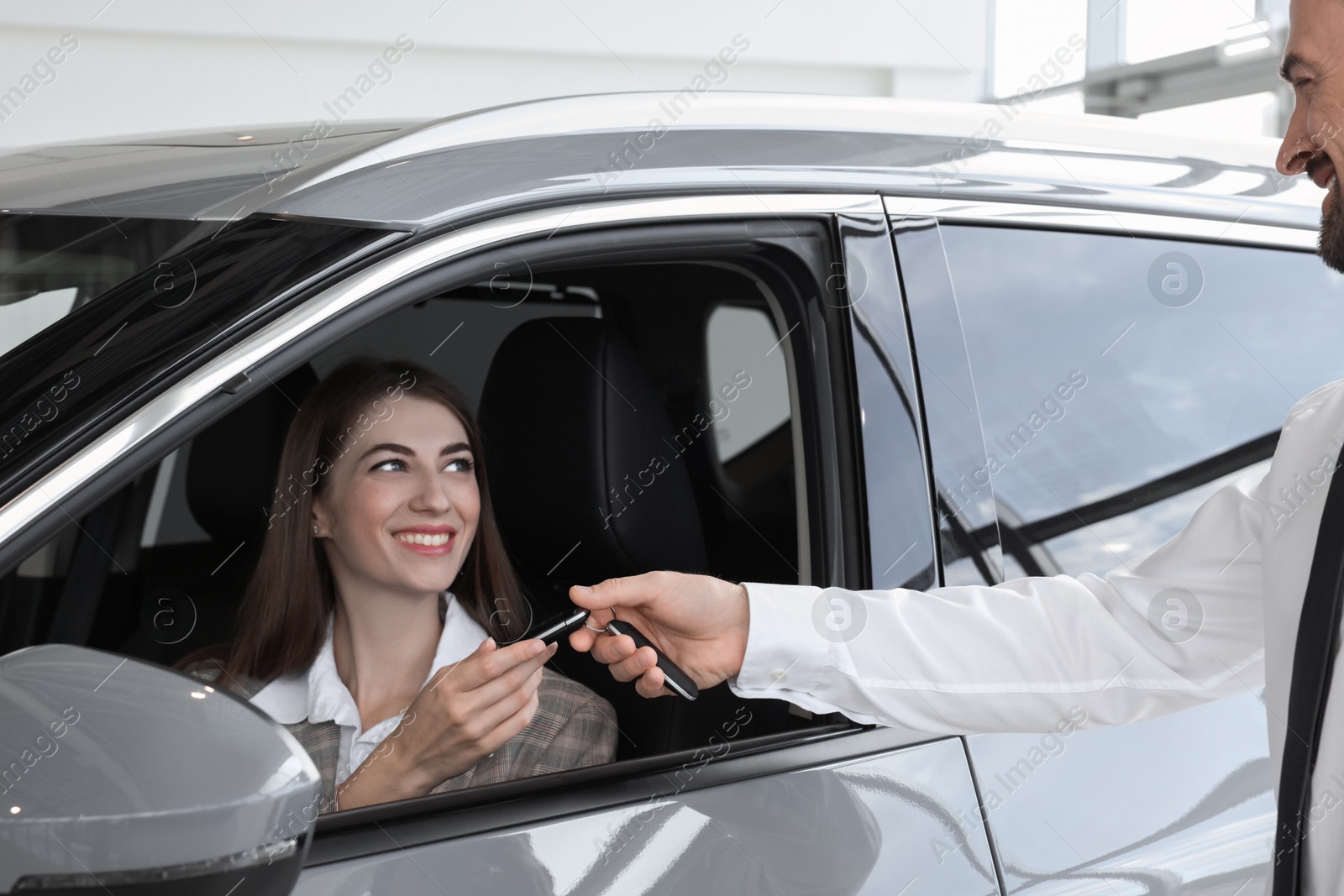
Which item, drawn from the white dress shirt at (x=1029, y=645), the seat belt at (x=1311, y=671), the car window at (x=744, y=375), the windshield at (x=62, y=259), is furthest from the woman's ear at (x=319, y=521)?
the seat belt at (x=1311, y=671)

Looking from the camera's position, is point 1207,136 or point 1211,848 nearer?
point 1211,848

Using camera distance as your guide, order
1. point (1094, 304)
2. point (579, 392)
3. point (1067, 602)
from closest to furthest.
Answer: point (1067, 602)
point (1094, 304)
point (579, 392)

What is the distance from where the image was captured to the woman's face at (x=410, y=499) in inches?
73.9

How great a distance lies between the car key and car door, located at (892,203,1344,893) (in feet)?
1.53

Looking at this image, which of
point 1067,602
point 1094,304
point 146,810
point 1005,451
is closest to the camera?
point 146,810

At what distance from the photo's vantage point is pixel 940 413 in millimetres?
1513

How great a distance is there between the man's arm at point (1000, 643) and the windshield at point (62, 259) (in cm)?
62

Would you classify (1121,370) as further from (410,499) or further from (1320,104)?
(410,499)

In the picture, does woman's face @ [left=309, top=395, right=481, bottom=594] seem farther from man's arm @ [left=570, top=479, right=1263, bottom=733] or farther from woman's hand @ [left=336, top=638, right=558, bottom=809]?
man's arm @ [left=570, top=479, right=1263, bottom=733]

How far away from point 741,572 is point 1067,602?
0.65m

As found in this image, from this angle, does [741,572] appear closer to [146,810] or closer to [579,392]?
[579,392]

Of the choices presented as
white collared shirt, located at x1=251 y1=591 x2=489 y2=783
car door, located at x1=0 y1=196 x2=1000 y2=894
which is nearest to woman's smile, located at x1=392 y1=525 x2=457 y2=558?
white collared shirt, located at x1=251 y1=591 x2=489 y2=783

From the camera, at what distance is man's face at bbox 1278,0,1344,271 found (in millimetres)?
1207

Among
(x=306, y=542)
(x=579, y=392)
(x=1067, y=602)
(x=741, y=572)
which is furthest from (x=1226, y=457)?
(x=306, y=542)
